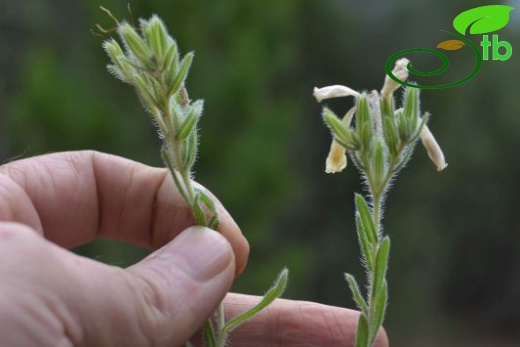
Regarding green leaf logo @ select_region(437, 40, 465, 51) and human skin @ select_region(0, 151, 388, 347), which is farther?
green leaf logo @ select_region(437, 40, 465, 51)

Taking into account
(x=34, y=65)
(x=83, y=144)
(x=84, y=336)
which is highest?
(x=84, y=336)

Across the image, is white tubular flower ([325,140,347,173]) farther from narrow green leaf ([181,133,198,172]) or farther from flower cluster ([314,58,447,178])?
narrow green leaf ([181,133,198,172])

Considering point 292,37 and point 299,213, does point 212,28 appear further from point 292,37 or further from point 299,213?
point 299,213

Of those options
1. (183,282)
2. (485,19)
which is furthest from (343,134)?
(485,19)

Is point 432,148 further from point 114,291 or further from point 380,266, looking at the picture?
point 114,291

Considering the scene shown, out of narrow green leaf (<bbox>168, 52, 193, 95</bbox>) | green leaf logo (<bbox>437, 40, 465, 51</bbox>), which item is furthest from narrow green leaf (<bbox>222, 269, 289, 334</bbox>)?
green leaf logo (<bbox>437, 40, 465, 51</bbox>)

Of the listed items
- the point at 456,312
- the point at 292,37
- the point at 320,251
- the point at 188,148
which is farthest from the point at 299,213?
the point at 188,148
